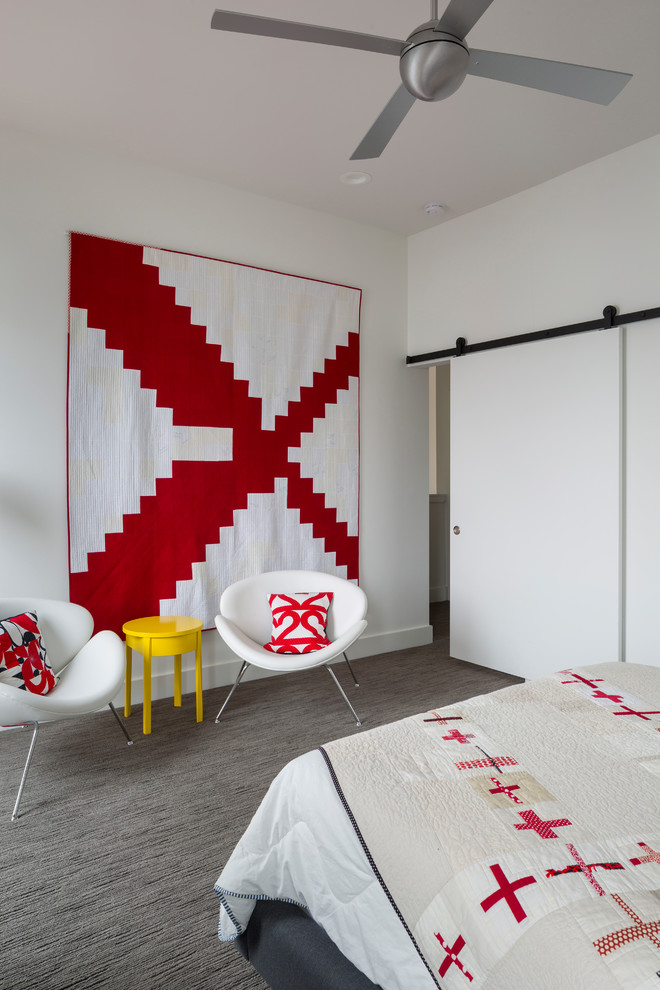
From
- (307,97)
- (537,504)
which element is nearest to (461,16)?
(307,97)

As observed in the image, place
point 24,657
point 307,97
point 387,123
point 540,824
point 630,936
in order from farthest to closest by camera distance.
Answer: point 307,97 < point 24,657 < point 387,123 < point 540,824 < point 630,936

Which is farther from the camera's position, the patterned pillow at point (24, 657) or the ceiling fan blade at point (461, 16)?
the patterned pillow at point (24, 657)

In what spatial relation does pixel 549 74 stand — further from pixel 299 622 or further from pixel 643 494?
pixel 299 622

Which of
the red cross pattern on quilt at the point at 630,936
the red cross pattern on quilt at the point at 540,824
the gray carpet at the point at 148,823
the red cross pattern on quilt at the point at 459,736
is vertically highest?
the red cross pattern on quilt at the point at 459,736

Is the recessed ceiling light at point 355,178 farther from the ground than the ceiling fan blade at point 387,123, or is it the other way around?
the recessed ceiling light at point 355,178

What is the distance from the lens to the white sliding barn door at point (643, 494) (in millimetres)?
3064

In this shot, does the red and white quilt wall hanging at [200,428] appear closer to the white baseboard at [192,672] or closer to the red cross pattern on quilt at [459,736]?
the white baseboard at [192,672]

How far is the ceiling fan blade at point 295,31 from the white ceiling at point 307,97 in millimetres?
674

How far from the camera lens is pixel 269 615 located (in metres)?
3.43

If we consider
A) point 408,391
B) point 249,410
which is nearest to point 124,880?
point 249,410

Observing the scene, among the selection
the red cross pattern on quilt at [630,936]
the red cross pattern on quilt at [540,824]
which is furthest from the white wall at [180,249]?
the red cross pattern on quilt at [630,936]

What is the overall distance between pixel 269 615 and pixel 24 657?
1.24 metres

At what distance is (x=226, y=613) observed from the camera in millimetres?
3283

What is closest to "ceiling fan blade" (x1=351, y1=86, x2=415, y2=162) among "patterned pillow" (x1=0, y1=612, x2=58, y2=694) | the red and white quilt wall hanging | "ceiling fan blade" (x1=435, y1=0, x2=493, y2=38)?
"ceiling fan blade" (x1=435, y1=0, x2=493, y2=38)
